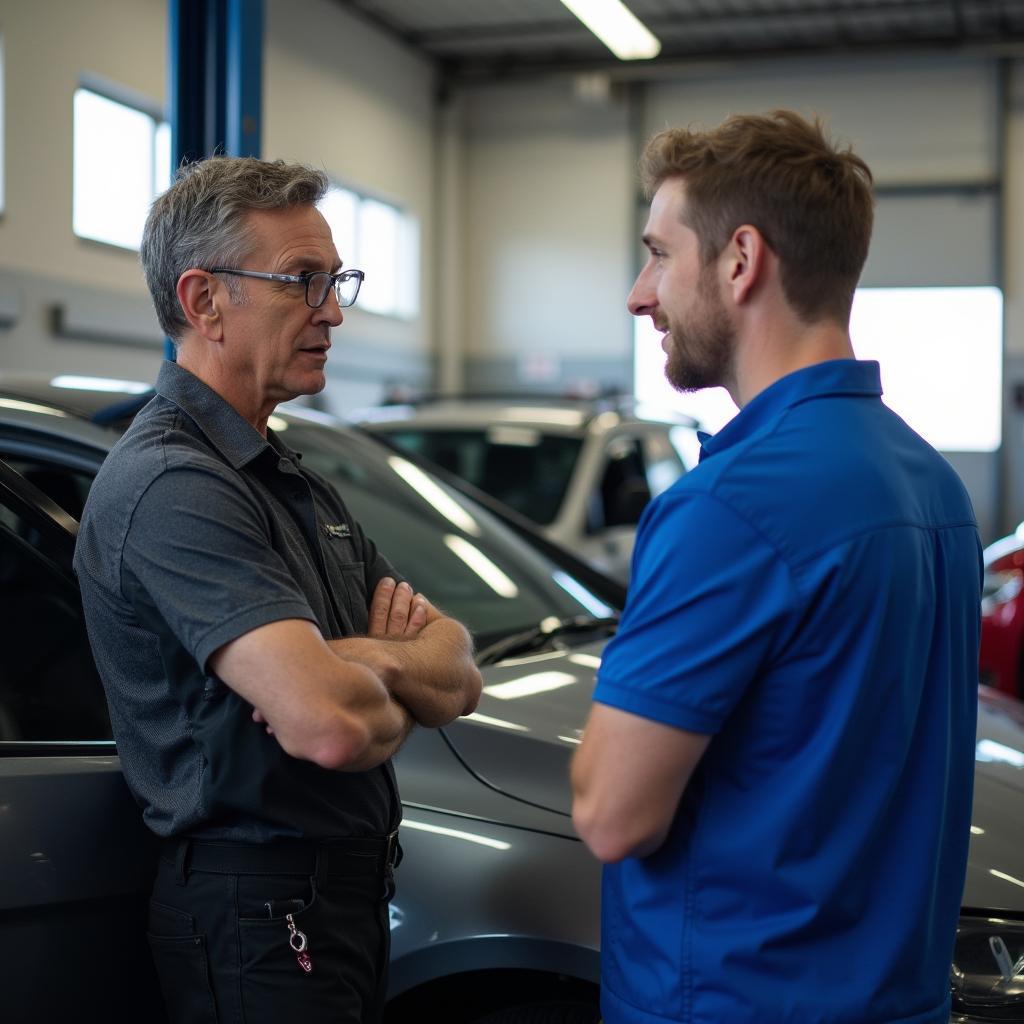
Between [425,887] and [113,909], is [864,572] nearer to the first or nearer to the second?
[425,887]

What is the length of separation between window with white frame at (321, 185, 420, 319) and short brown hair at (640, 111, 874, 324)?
11622mm

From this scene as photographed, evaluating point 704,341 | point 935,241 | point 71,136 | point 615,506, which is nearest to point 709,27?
point 935,241

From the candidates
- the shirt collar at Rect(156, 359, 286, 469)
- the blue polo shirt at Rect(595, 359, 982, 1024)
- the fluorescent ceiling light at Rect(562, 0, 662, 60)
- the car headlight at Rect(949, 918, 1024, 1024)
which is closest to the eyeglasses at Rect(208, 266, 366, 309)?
the shirt collar at Rect(156, 359, 286, 469)

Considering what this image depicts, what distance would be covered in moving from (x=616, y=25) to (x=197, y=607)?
10849 mm

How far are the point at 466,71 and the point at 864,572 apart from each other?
14719 millimetres

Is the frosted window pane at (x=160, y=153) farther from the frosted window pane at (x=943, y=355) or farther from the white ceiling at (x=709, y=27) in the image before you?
the frosted window pane at (x=943, y=355)

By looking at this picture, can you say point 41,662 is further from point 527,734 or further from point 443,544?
point 527,734

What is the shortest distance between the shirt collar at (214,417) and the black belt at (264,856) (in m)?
0.49

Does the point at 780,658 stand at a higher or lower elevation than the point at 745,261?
lower

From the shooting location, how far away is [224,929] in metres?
1.72

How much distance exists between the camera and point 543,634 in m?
2.84

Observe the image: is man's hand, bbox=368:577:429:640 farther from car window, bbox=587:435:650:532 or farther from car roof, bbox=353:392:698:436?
car roof, bbox=353:392:698:436

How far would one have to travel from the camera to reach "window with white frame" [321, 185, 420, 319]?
13258 mm

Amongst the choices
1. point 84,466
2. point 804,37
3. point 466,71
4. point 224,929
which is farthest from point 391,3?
point 224,929
